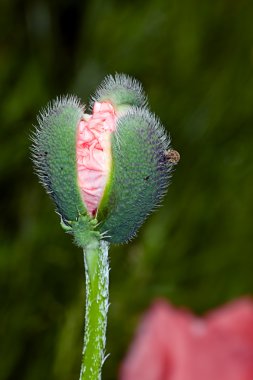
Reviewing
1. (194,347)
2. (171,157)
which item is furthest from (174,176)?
(171,157)

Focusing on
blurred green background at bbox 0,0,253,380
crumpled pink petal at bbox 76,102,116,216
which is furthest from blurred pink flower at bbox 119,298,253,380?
crumpled pink petal at bbox 76,102,116,216

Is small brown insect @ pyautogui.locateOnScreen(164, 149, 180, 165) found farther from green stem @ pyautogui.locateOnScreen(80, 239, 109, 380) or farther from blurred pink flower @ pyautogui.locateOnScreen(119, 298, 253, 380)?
blurred pink flower @ pyautogui.locateOnScreen(119, 298, 253, 380)

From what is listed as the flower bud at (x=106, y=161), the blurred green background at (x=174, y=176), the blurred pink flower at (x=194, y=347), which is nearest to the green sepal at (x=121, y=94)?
the flower bud at (x=106, y=161)

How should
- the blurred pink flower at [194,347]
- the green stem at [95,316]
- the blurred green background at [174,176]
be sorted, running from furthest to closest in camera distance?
the blurred green background at [174,176] → the blurred pink flower at [194,347] → the green stem at [95,316]

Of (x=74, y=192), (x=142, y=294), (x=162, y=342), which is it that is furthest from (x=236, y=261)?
(x=74, y=192)

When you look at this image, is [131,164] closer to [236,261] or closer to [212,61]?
[236,261]

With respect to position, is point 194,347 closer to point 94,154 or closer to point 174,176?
point 94,154

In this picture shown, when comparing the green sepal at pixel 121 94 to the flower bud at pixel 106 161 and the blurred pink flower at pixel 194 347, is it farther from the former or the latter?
the blurred pink flower at pixel 194 347

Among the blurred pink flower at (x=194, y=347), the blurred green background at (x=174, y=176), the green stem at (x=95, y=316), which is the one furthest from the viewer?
the blurred green background at (x=174, y=176)
